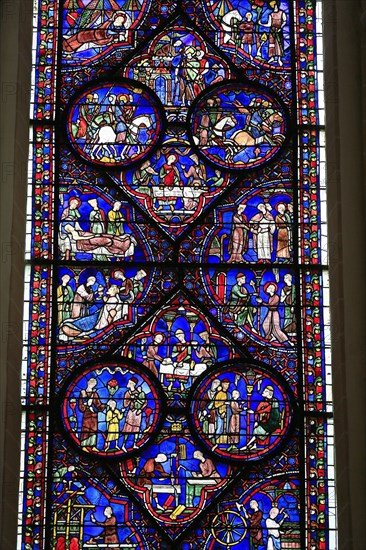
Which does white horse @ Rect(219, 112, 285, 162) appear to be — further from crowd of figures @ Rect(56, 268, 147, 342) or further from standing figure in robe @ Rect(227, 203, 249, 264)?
crowd of figures @ Rect(56, 268, 147, 342)

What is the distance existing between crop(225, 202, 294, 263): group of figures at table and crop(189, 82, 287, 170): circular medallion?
392 millimetres

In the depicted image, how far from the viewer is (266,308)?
1291 cm

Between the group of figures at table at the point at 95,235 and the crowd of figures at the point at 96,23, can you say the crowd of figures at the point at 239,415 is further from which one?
the crowd of figures at the point at 96,23

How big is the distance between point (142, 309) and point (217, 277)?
1.96 feet

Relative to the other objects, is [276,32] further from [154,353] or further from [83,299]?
[154,353]

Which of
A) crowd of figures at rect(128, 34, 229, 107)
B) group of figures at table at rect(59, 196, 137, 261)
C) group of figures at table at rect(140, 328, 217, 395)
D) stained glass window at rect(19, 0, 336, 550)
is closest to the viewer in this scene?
stained glass window at rect(19, 0, 336, 550)

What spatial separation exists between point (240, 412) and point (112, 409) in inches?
35.1

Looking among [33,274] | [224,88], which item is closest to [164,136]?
[224,88]

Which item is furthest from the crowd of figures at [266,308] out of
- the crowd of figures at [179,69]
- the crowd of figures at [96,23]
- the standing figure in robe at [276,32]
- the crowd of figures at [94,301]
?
the crowd of figures at [96,23]

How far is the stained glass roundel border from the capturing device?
12484mm

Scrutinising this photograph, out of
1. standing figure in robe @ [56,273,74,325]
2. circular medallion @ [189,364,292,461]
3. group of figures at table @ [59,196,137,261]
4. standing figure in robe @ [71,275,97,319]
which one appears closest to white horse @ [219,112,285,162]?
group of figures at table @ [59,196,137,261]

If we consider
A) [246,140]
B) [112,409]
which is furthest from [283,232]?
[112,409]

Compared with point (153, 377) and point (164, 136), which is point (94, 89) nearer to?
point (164, 136)

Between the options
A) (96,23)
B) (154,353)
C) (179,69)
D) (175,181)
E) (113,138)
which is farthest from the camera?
(96,23)
